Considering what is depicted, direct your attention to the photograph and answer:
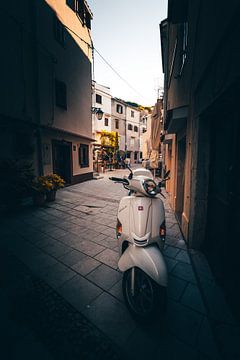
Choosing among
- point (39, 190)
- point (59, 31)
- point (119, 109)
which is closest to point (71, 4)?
point (59, 31)

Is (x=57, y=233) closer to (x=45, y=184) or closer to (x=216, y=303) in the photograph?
(x=45, y=184)

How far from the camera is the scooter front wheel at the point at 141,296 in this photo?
1.72 meters

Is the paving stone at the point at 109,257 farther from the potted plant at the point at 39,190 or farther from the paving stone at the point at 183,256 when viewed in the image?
the potted plant at the point at 39,190

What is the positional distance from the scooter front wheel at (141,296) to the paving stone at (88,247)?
1404 mm

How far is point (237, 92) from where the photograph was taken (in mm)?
1979

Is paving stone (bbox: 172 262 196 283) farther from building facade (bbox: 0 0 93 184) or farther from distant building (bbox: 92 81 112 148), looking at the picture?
distant building (bbox: 92 81 112 148)

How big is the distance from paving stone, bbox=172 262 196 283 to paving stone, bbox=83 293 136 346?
3.59 feet

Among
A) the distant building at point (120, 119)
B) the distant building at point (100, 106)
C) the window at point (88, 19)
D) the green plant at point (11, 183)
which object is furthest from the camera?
the distant building at point (120, 119)

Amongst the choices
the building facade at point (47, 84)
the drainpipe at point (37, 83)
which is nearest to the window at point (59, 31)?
the building facade at point (47, 84)

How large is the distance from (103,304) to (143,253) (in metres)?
0.90

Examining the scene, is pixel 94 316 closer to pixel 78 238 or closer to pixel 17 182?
pixel 78 238

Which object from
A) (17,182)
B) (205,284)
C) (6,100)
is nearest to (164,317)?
(205,284)

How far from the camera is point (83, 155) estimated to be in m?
12.5

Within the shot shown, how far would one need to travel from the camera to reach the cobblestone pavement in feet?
5.23
